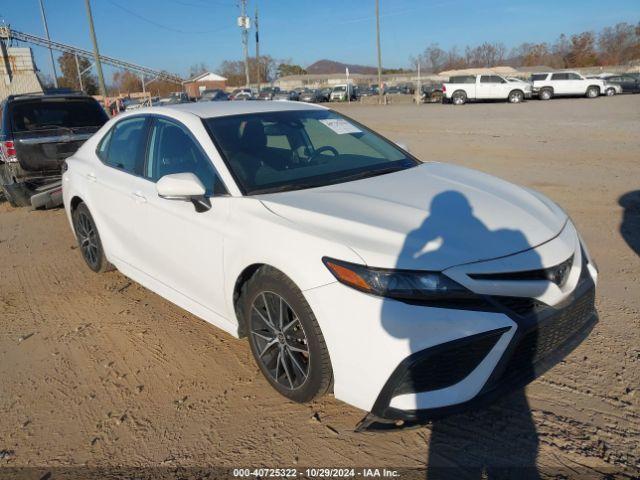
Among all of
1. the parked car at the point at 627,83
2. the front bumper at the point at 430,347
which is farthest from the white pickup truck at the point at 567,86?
the front bumper at the point at 430,347

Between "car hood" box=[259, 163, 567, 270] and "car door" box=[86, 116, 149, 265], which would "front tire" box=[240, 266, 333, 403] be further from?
"car door" box=[86, 116, 149, 265]

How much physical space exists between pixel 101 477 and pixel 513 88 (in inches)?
1395

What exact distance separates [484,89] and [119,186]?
3403 cm

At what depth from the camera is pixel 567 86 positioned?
110ft

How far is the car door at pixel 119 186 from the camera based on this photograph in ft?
13.2

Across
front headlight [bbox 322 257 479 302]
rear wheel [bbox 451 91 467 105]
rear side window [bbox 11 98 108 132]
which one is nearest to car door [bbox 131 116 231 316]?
front headlight [bbox 322 257 479 302]

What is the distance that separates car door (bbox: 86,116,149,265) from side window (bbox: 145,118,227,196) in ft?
0.50

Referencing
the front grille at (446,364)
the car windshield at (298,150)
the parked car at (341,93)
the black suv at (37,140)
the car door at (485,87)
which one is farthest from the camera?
the parked car at (341,93)

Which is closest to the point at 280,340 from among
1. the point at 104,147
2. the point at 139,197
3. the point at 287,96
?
the point at 139,197

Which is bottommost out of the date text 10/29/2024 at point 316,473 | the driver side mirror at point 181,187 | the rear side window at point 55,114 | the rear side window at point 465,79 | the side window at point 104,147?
the date text 10/29/2024 at point 316,473

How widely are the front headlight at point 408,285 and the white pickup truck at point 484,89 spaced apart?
34.4m

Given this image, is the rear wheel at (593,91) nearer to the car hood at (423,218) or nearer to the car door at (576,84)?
the car door at (576,84)

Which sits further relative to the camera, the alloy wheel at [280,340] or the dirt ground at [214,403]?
the alloy wheel at [280,340]

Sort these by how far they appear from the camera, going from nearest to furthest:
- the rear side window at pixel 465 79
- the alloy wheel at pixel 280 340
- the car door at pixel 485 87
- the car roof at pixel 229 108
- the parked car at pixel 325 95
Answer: the alloy wheel at pixel 280 340 → the car roof at pixel 229 108 → the car door at pixel 485 87 → the rear side window at pixel 465 79 → the parked car at pixel 325 95
